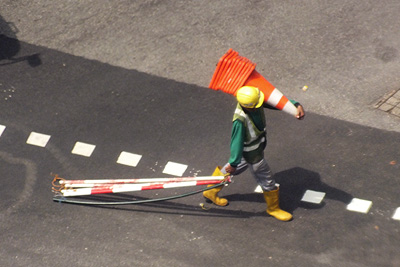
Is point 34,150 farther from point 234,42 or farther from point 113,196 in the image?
point 234,42

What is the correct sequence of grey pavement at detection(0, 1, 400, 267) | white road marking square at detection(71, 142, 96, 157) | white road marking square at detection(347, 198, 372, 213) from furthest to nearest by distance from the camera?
white road marking square at detection(71, 142, 96, 157) < white road marking square at detection(347, 198, 372, 213) < grey pavement at detection(0, 1, 400, 267)

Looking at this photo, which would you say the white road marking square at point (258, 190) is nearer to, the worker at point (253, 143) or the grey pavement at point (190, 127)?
the grey pavement at point (190, 127)

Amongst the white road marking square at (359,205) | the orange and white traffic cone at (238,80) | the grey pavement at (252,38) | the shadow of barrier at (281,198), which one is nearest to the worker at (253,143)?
the orange and white traffic cone at (238,80)

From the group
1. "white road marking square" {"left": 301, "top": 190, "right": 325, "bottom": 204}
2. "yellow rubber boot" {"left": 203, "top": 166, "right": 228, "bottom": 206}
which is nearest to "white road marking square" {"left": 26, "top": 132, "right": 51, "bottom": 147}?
"yellow rubber boot" {"left": 203, "top": 166, "right": 228, "bottom": 206}

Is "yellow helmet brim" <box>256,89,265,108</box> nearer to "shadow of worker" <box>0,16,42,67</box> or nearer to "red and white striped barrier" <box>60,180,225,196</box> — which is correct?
"red and white striped barrier" <box>60,180,225,196</box>

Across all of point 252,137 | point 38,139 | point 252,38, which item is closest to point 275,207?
point 252,137

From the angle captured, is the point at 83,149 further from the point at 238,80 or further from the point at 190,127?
the point at 238,80

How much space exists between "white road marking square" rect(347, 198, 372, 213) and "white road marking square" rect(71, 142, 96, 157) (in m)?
3.75

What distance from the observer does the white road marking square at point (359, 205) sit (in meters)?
8.55

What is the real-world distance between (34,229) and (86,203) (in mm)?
749

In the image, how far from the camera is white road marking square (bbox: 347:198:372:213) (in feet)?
28.1

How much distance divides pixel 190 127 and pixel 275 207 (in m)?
2.10

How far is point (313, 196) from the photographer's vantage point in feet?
28.9

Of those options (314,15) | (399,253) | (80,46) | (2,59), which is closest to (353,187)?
(399,253)
